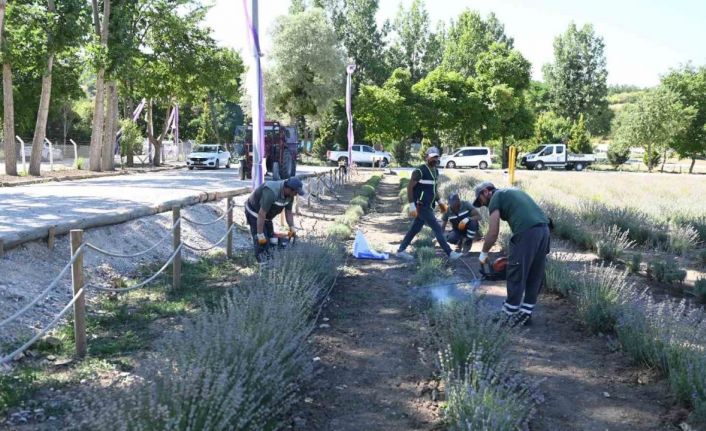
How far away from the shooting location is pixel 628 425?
4051 mm

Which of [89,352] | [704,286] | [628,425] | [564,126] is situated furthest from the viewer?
[564,126]

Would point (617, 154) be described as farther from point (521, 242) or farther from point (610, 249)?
point (521, 242)

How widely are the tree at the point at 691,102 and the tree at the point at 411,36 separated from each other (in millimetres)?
23146

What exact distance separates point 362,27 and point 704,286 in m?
53.1

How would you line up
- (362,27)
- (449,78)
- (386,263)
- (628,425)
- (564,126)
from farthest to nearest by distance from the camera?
1. (564,126)
2. (362,27)
3. (449,78)
4. (386,263)
5. (628,425)

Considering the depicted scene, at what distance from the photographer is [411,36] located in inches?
2360

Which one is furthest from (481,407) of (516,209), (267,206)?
(267,206)

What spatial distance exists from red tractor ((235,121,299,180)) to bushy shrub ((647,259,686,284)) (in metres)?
15.9

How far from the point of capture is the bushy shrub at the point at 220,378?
297cm

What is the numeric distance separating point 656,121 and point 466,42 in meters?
19.1

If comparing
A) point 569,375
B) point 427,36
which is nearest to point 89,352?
point 569,375

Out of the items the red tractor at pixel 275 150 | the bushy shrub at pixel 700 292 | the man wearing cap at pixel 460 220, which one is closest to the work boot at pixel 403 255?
the man wearing cap at pixel 460 220

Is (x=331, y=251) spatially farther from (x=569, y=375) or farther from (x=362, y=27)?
(x=362, y=27)

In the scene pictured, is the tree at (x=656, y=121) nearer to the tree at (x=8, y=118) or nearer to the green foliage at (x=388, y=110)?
the green foliage at (x=388, y=110)
